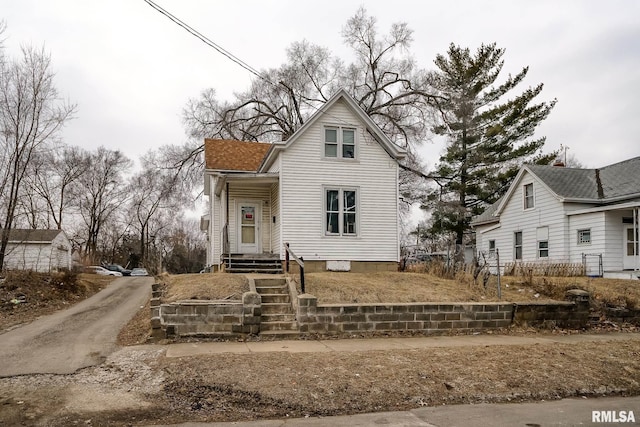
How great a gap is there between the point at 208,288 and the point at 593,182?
20411mm

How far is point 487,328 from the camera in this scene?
39.1ft

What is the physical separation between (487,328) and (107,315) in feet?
34.2

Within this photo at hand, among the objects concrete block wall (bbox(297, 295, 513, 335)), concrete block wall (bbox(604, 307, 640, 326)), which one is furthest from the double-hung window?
concrete block wall (bbox(297, 295, 513, 335))

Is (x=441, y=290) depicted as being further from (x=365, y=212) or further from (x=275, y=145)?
(x=275, y=145)

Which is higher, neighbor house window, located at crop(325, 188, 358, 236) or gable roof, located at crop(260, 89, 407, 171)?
gable roof, located at crop(260, 89, 407, 171)

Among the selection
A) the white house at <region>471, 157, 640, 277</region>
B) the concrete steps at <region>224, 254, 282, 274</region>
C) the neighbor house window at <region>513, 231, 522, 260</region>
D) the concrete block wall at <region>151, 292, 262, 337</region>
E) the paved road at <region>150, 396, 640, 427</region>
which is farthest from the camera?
the neighbor house window at <region>513, 231, 522, 260</region>

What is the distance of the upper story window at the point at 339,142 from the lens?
18.6m

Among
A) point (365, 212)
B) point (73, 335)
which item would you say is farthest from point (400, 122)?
point (73, 335)

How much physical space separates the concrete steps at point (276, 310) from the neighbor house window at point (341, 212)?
5331mm

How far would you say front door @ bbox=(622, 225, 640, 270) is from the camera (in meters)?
20.8

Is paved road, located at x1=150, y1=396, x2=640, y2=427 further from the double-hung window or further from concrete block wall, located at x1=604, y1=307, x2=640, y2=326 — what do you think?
the double-hung window

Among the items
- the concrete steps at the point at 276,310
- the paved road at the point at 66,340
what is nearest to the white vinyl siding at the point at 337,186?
the concrete steps at the point at 276,310

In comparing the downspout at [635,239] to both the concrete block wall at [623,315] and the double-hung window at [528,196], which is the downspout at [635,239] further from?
the concrete block wall at [623,315]

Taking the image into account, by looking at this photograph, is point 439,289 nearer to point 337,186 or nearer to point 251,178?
point 337,186
